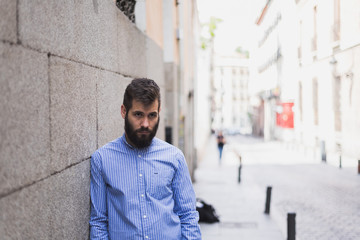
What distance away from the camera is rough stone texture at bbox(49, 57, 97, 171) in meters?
2.06

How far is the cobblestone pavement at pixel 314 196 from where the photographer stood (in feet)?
25.6

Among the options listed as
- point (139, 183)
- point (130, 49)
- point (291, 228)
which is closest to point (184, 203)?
point (139, 183)

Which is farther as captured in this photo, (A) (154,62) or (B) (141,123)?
(A) (154,62)

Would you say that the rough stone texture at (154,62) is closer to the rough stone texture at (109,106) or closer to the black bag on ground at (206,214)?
the rough stone texture at (109,106)

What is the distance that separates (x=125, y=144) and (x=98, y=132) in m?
0.54

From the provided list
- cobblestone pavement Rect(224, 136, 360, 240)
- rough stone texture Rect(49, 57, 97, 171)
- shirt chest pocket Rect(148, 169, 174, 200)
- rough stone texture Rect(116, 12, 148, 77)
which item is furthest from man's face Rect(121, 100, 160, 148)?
cobblestone pavement Rect(224, 136, 360, 240)

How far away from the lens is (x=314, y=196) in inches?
435

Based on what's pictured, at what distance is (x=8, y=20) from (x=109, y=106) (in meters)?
1.70

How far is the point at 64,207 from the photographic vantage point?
2.21m

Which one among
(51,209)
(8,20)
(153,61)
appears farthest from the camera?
(153,61)

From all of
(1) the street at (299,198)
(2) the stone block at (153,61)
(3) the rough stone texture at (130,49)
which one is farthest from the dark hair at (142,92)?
(1) the street at (299,198)

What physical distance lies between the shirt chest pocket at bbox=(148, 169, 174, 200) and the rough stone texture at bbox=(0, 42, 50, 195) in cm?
68

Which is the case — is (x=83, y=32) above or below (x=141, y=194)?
above

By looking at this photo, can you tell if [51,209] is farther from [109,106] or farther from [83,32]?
[109,106]
